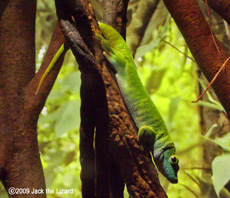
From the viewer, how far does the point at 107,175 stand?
130 centimetres

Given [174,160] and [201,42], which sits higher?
[201,42]

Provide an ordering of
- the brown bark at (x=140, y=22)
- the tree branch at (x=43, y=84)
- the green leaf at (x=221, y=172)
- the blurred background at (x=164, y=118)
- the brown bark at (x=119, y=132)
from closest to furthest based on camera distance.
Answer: the brown bark at (x=119, y=132) → the tree branch at (x=43, y=84) → the green leaf at (x=221, y=172) → the blurred background at (x=164, y=118) → the brown bark at (x=140, y=22)

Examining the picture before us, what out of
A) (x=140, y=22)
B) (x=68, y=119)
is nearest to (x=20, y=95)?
(x=68, y=119)

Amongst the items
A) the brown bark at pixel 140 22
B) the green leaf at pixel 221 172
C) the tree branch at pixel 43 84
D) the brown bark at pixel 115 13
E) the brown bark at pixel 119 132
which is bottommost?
the green leaf at pixel 221 172

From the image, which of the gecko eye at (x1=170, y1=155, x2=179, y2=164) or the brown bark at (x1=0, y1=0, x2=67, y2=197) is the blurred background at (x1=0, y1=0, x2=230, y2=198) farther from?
the brown bark at (x1=0, y1=0, x2=67, y2=197)

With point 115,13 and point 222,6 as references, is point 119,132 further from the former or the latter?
point 222,6

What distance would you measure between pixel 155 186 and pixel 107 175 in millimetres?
236

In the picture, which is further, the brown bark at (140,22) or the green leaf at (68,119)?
the brown bark at (140,22)

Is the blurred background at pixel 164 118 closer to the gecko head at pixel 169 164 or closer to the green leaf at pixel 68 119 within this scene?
the green leaf at pixel 68 119

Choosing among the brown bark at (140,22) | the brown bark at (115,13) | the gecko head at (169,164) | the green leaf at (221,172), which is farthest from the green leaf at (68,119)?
the green leaf at (221,172)

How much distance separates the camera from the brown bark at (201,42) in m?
1.41

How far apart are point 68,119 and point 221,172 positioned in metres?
1.18

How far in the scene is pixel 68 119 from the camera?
7.39 feet

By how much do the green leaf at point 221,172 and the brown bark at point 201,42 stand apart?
518mm
